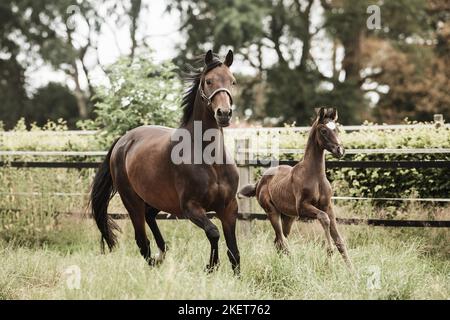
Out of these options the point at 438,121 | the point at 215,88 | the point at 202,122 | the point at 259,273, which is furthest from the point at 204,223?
the point at 438,121

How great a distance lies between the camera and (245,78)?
24844 millimetres

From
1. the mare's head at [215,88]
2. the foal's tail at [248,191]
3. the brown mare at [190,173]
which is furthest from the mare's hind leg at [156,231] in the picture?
the mare's head at [215,88]

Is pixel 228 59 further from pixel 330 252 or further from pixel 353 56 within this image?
pixel 353 56

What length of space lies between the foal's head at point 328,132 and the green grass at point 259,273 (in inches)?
42.1

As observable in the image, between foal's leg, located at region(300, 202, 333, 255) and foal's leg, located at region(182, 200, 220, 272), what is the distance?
48.6 inches

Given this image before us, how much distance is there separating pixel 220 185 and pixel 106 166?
2352 mm

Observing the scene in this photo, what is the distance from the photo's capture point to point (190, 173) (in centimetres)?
537

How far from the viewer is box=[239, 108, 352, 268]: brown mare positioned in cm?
594

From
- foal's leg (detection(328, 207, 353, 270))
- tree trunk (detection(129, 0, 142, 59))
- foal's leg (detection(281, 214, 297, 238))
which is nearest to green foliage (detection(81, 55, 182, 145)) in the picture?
foal's leg (detection(281, 214, 297, 238))

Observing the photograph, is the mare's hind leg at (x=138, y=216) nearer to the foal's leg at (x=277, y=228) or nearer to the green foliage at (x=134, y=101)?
the foal's leg at (x=277, y=228)

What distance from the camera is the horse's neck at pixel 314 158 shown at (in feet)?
20.4

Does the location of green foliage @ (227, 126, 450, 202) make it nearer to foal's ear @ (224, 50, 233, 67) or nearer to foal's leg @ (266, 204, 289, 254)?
foal's leg @ (266, 204, 289, 254)

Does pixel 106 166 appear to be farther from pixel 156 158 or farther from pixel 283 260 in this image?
pixel 283 260

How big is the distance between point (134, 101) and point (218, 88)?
17.4 feet
